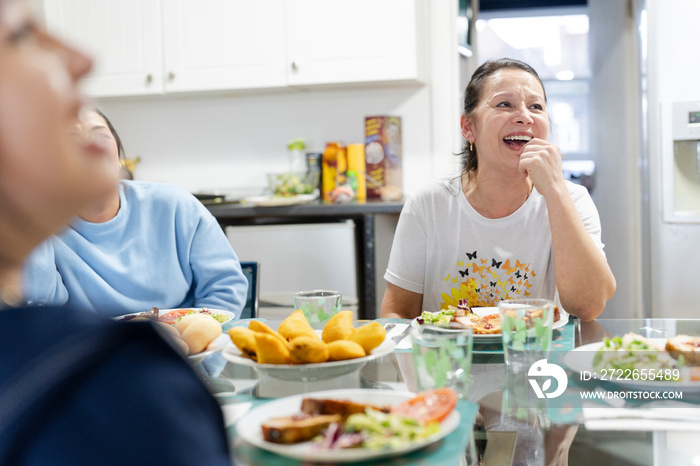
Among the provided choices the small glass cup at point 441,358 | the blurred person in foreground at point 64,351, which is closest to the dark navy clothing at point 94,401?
the blurred person in foreground at point 64,351

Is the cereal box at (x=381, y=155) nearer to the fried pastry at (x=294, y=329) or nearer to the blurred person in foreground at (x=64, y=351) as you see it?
the fried pastry at (x=294, y=329)

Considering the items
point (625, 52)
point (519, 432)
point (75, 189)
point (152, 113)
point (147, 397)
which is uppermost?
point (625, 52)

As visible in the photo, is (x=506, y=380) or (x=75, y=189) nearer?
(x=75, y=189)

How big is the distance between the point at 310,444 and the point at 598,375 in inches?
20.5

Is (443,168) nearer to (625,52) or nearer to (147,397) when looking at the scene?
(625,52)

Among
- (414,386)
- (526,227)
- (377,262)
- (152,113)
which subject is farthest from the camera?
(152,113)

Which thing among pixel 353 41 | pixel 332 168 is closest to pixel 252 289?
pixel 332 168

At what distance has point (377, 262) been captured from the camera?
3045 millimetres

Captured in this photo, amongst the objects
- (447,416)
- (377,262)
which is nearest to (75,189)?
(447,416)

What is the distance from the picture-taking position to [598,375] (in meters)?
1.01

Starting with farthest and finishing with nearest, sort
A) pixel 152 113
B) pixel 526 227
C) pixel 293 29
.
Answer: pixel 152 113 → pixel 293 29 → pixel 526 227

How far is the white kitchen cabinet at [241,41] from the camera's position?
10.8 feet

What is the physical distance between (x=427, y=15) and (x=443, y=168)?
2.58 feet
